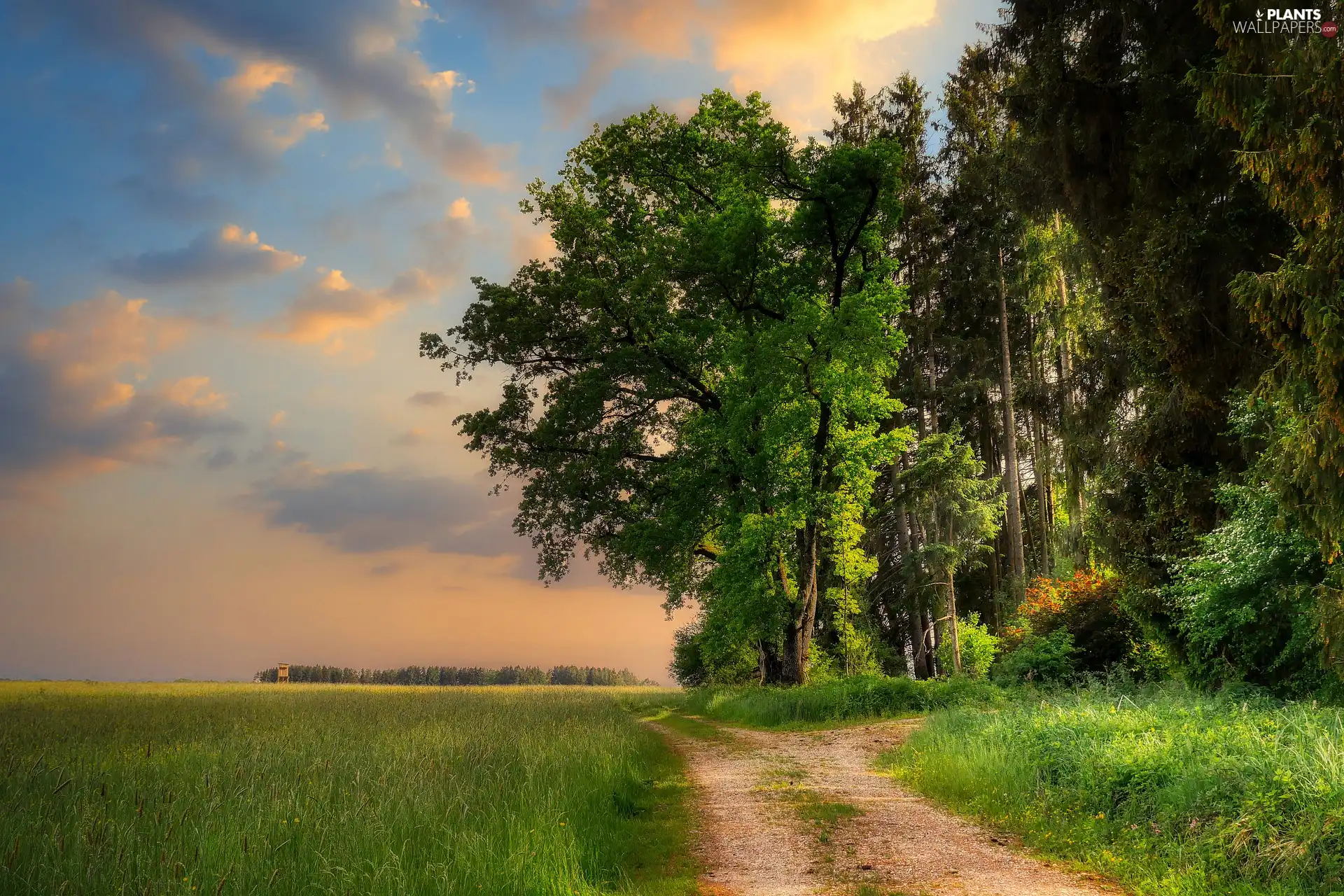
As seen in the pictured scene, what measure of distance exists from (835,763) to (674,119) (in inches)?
876

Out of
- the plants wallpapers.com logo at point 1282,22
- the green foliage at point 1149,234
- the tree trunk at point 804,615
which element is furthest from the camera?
A: the tree trunk at point 804,615

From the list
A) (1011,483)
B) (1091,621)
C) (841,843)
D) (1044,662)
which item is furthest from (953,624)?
(841,843)

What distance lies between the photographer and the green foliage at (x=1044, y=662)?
66.1 feet

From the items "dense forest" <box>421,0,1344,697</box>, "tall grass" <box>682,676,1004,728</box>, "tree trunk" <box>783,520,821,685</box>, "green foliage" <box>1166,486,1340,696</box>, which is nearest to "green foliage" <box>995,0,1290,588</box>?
"dense forest" <box>421,0,1344,697</box>

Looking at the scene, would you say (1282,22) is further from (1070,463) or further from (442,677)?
(442,677)

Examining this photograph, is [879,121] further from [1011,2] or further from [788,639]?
[788,639]

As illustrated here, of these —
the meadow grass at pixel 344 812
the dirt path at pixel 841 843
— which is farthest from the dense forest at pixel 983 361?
the meadow grass at pixel 344 812

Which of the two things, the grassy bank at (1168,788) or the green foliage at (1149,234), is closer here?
the grassy bank at (1168,788)

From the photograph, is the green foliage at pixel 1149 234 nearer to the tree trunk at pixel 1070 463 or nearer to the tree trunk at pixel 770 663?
the tree trunk at pixel 1070 463

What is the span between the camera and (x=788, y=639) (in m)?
24.6

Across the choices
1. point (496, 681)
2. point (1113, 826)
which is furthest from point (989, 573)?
point (496, 681)

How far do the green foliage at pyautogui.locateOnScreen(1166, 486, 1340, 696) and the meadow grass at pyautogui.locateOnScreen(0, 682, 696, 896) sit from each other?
9671 mm

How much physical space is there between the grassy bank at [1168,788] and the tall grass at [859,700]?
705cm

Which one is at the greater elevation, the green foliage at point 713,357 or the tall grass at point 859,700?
the green foliage at point 713,357
